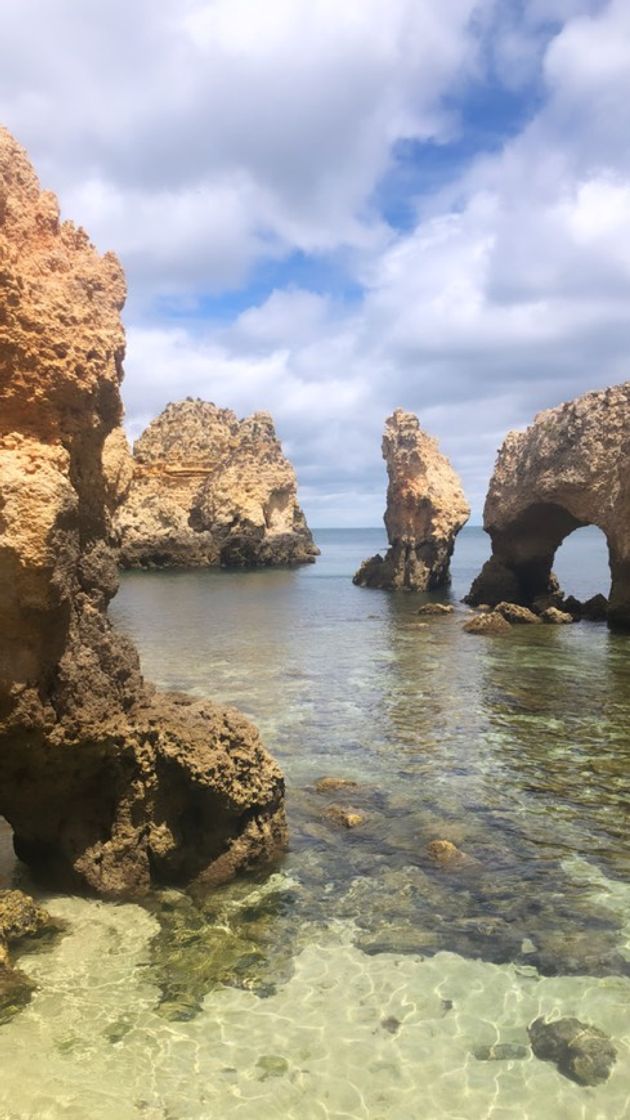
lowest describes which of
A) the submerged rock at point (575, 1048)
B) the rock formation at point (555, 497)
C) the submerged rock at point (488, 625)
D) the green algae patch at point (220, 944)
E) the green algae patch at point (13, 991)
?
the submerged rock at point (575, 1048)

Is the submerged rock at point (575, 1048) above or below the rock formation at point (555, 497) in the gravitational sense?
below

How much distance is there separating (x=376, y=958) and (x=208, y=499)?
219 feet

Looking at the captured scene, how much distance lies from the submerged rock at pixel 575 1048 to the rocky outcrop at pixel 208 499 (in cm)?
6526

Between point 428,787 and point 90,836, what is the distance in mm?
5510

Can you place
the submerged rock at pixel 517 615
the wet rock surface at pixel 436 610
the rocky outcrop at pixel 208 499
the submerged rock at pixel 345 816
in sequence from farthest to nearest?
1. the rocky outcrop at pixel 208 499
2. the wet rock surface at pixel 436 610
3. the submerged rock at pixel 517 615
4. the submerged rock at pixel 345 816

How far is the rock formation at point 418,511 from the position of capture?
48469 mm

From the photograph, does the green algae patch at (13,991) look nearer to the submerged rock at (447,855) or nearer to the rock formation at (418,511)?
the submerged rock at (447,855)

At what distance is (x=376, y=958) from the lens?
7.17 meters

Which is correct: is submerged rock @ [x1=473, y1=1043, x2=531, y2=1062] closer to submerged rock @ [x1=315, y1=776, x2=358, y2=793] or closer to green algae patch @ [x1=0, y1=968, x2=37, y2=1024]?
green algae patch @ [x1=0, y1=968, x2=37, y2=1024]

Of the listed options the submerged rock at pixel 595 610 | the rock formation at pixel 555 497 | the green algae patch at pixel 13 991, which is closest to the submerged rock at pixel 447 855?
the green algae patch at pixel 13 991

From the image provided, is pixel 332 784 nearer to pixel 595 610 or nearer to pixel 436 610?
pixel 436 610

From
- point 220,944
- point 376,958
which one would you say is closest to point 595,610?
point 376,958

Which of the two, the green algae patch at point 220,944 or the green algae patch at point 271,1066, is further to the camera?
the green algae patch at point 220,944

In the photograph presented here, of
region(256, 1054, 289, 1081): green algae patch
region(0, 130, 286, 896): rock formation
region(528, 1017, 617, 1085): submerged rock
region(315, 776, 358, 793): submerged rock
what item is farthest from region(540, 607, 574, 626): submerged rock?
region(256, 1054, 289, 1081): green algae patch
